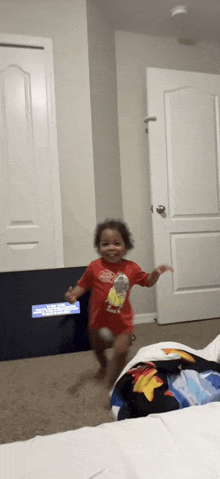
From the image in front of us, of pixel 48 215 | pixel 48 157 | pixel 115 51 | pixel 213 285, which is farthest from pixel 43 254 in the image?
pixel 115 51

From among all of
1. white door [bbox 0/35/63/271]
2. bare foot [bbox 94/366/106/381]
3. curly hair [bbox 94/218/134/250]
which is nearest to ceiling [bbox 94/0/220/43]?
white door [bbox 0/35/63/271]

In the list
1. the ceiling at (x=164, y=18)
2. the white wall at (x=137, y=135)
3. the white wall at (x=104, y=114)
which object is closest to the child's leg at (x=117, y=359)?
the white wall at (x=104, y=114)

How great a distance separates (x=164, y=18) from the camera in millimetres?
2361

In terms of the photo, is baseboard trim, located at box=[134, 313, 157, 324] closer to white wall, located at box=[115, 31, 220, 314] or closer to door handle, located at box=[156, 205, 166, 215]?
white wall, located at box=[115, 31, 220, 314]

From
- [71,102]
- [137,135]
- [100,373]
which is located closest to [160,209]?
[137,135]

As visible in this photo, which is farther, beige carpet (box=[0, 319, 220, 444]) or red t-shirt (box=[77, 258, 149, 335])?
red t-shirt (box=[77, 258, 149, 335])

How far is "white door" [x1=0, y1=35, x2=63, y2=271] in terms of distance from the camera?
198 centimetres

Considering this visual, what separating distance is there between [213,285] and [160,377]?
1675 mm

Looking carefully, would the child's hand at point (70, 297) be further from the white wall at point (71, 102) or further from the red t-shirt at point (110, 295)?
the white wall at point (71, 102)

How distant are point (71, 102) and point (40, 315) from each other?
1.32 m

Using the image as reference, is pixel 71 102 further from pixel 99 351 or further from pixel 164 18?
pixel 99 351

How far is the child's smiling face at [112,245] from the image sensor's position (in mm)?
1375

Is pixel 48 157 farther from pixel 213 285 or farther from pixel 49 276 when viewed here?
pixel 213 285

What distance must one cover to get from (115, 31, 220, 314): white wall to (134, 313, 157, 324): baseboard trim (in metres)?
0.03
